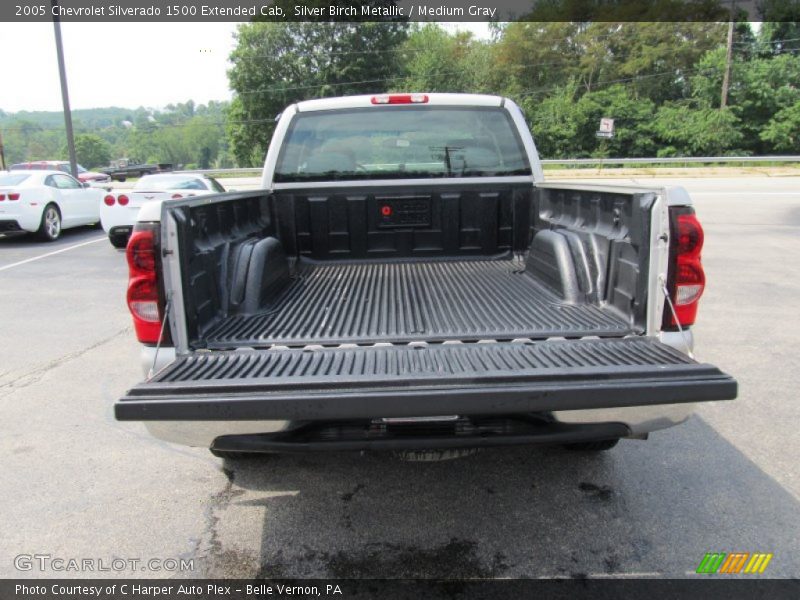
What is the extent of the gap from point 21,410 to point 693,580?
14.5 feet

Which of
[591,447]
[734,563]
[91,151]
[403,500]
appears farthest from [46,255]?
[91,151]

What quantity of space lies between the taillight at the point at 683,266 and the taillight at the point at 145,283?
86.6 inches

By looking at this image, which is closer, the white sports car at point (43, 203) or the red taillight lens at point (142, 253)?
the red taillight lens at point (142, 253)

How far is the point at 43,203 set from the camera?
12102mm

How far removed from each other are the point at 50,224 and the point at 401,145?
11.0 meters

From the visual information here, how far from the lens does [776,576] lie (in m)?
2.41

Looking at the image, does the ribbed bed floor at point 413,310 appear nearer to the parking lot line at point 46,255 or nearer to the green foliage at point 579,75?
the parking lot line at point 46,255

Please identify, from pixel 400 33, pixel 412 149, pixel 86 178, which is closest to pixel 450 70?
pixel 400 33

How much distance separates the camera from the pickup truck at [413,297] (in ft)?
6.76

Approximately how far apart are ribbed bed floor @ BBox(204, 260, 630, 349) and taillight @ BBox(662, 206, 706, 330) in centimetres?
24

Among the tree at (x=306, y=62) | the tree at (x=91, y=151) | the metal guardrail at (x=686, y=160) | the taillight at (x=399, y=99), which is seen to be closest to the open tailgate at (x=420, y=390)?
the taillight at (x=399, y=99)

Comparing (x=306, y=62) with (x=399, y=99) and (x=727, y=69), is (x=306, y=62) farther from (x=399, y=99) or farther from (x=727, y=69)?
(x=399, y=99)

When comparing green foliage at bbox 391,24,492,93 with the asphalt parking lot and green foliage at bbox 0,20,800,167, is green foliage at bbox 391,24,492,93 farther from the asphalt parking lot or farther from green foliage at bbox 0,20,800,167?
the asphalt parking lot

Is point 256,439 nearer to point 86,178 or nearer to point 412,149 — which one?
point 412,149
